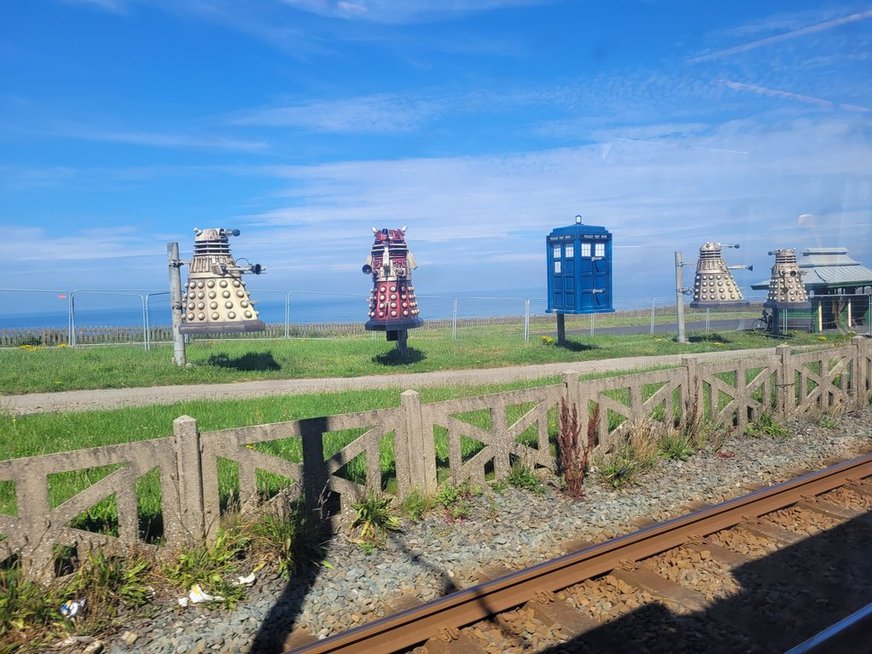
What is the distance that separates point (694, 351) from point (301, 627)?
62.7 feet

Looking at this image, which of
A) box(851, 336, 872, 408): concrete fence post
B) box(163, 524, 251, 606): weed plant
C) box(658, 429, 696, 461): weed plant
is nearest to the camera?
box(163, 524, 251, 606): weed plant

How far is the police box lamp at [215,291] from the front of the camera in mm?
16328

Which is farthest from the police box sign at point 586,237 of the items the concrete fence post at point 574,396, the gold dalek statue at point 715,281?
the concrete fence post at point 574,396

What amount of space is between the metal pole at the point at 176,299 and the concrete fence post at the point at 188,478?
39.1ft

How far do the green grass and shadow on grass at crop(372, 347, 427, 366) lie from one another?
0.03m

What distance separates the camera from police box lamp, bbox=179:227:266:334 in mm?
16328

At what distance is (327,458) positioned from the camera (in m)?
7.44

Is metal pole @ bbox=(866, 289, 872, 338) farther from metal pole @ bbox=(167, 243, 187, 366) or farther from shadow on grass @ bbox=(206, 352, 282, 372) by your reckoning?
metal pole @ bbox=(167, 243, 187, 366)

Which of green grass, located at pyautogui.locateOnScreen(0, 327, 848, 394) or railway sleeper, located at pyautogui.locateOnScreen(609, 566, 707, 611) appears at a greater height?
green grass, located at pyautogui.locateOnScreen(0, 327, 848, 394)

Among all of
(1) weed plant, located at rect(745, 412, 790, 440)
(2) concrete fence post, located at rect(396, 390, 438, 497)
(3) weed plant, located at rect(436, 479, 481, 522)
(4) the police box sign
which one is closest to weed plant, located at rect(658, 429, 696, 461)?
(1) weed plant, located at rect(745, 412, 790, 440)

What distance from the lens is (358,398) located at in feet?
40.9

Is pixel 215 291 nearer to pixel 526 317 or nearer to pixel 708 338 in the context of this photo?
pixel 526 317

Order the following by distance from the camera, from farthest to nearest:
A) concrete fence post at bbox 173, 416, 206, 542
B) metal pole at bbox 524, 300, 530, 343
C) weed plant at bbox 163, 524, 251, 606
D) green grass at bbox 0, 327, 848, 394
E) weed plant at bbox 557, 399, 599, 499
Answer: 1. metal pole at bbox 524, 300, 530, 343
2. green grass at bbox 0, 327, 848, 394
3. weed plant at bbox 557, 399, 599, 499
4. concrete fence post at bbox 173, 416, 206, 542
5. weed plant at bbox 163, 524, 251, 606

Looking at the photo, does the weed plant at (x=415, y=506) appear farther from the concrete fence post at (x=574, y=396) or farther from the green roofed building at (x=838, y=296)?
the green roofed building at (x=838, y=296)
